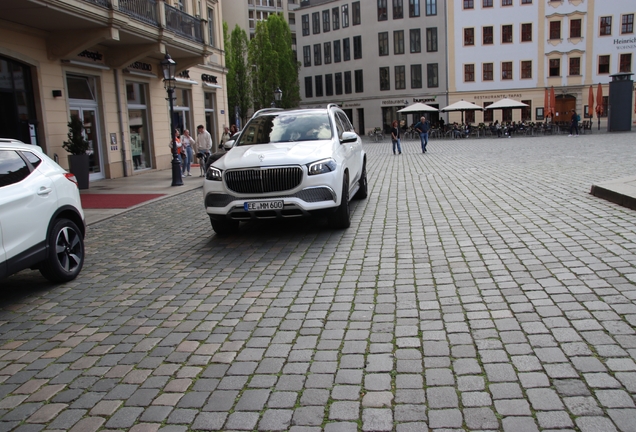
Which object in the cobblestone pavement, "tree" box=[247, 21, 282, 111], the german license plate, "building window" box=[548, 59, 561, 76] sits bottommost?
the cobblestone pavement

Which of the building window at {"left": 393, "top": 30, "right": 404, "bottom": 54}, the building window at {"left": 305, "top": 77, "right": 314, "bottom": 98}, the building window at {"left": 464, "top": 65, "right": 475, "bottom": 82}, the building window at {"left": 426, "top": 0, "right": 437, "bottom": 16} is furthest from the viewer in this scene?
the building window at {"left": 305, "top": 77, "right": 314, "bottom": 98}

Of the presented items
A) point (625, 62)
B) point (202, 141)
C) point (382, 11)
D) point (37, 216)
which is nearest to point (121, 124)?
point (202, 141)

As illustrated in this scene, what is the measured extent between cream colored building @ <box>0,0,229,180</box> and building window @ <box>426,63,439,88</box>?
3783cm

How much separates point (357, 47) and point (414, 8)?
762 centimetres

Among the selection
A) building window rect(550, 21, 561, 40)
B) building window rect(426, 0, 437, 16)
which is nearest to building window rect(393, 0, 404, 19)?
building window rect(426, 0, 437, 16)

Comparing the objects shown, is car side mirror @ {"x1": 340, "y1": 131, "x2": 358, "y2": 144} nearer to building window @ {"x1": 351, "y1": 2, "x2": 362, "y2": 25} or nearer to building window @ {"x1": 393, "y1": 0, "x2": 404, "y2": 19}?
building window @ {"x1": 393, "y1": 0, "x2": 404, "y2": 19}

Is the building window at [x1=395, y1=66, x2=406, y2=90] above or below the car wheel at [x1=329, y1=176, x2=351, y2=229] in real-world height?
above

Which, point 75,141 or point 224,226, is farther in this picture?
point 75,141

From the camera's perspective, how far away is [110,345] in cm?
450

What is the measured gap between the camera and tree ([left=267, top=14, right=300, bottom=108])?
63250 mm

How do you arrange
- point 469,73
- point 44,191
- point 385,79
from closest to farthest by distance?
point 44,191, point 469,73, point 385,79

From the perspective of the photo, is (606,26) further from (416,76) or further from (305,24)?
(305,24)

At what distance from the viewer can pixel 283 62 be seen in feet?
207

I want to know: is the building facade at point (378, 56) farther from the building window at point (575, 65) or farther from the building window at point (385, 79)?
the building window at point (575, 65)
